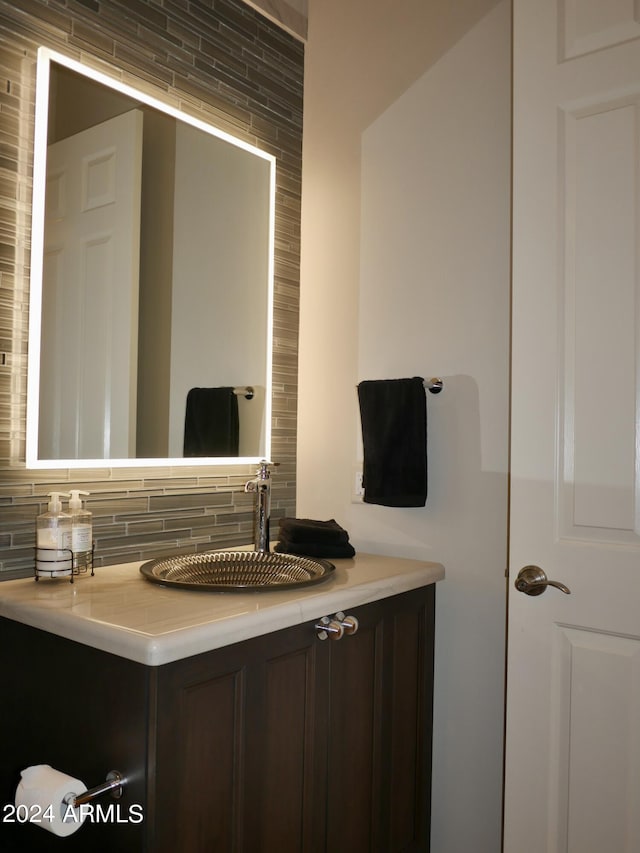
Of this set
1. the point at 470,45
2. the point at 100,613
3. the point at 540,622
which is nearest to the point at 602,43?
the point at 470,45

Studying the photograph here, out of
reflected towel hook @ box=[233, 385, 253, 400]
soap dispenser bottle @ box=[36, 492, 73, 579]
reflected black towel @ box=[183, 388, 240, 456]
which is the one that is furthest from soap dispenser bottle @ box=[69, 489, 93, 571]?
reflected towel hook @ box=[233, 385, 253, 400]

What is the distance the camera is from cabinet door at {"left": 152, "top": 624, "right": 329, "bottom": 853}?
1.08 m

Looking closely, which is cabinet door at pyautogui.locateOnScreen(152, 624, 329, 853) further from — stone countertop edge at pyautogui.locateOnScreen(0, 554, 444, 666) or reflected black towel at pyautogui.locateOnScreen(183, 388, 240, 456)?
reflected black towel at pyautogui.locateOnScreen(183, 388, 240, 456)

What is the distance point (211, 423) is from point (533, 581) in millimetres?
921

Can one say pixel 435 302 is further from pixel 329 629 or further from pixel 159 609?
pixel 159 609

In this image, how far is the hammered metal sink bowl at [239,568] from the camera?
1.54 meters

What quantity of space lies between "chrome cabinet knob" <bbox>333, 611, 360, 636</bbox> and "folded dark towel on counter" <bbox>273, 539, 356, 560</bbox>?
0.35m

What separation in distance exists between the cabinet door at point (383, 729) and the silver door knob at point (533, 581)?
11.5 inches

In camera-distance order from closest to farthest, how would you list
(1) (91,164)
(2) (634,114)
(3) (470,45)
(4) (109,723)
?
(4) (109,723), (2) (634,114), (1) (91,164), (3) (470,45)

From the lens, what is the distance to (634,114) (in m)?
1.37

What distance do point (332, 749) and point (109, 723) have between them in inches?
20.2

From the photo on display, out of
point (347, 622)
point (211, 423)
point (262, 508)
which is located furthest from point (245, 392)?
point (347, 622)

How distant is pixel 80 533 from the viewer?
1399mm

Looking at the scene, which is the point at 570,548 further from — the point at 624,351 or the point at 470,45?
the point at 470,45
